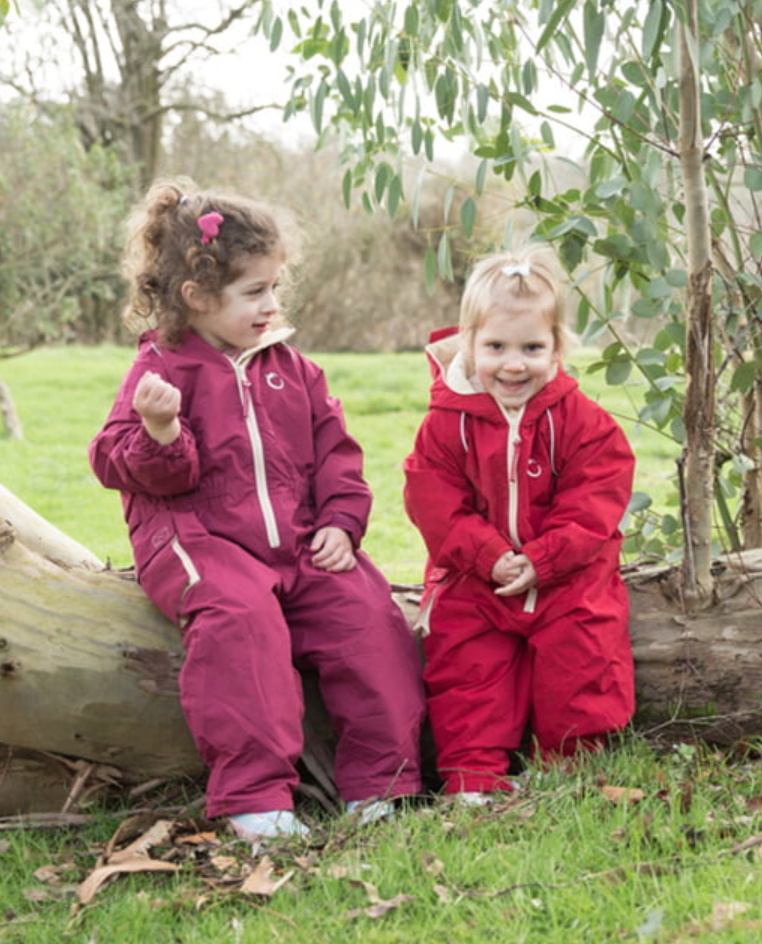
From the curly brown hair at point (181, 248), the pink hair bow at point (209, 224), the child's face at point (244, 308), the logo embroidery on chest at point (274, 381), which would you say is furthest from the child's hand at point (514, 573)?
the pink hair bow at point (209, 224)

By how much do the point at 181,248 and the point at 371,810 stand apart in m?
1.55

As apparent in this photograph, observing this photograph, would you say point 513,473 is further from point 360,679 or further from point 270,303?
point 270,303

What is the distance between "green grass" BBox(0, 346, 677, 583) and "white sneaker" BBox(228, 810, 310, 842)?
280 centimetres

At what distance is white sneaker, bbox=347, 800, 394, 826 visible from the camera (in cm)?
302

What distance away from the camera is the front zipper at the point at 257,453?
3213 mm

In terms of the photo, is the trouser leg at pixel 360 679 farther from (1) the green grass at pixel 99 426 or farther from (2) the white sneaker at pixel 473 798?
(1) the green grass at pixel 99 426

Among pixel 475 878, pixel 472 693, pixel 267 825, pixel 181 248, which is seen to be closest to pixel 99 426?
pixel 181 248

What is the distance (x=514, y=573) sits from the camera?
3.21 meters

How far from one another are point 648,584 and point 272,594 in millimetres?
1078

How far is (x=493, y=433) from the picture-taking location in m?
3.31

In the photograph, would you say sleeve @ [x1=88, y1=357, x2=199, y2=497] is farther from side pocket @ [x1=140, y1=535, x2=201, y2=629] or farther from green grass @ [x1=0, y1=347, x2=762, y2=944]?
green grass @ [x1=0, y1=347, x2=762, y2=944]

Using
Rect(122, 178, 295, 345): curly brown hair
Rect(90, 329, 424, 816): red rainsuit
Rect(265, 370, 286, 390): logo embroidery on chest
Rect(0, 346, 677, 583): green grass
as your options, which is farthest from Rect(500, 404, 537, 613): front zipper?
Rect(0, 346, 677, 583): green grass

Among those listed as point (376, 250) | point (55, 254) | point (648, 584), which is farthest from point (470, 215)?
point (376, 250)

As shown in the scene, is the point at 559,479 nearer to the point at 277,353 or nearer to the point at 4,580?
the point at 277,353
